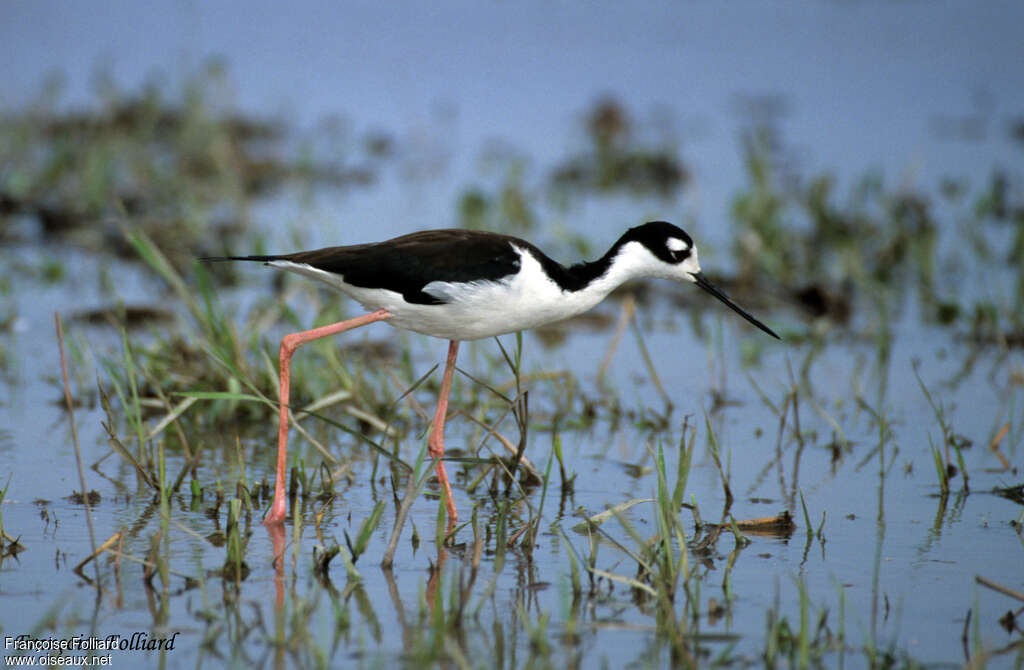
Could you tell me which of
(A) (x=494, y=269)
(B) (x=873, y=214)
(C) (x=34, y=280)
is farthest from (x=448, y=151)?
(A) (x=494, y=269)

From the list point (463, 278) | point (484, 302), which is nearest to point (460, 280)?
point (463, 278)

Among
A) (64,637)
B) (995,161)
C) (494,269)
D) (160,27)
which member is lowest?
(64,637)

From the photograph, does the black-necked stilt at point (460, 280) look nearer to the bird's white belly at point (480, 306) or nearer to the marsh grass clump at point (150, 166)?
the bird's white belly at point (480, 306)

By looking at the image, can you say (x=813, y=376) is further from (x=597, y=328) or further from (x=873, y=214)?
(x=873, y=214)

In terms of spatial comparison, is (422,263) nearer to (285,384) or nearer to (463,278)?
(463,278)

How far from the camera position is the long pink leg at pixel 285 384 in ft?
15.5

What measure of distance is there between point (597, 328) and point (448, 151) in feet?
14.6

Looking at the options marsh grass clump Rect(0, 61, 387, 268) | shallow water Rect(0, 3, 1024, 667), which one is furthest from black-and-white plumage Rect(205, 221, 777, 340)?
marsh grass clump Rect(0, 61, 387, 268)

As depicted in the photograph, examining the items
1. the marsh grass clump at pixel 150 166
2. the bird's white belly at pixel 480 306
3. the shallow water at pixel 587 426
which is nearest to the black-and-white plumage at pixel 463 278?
the bird's white belly at pixel 480 306

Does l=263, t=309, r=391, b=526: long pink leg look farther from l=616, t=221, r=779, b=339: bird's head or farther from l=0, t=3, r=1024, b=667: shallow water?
l=616, t=221, r=779, b=339: bird's head

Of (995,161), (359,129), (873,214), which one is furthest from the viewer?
(359,129)

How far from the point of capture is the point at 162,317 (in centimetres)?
735

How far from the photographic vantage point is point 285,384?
5074 mm

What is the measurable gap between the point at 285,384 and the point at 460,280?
78 cm
